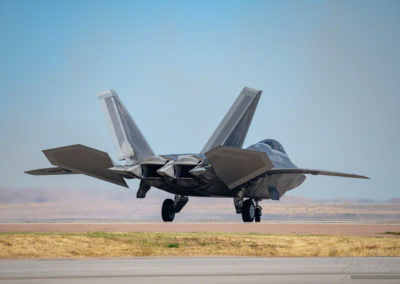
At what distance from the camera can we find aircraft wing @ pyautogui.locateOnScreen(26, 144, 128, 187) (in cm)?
3066

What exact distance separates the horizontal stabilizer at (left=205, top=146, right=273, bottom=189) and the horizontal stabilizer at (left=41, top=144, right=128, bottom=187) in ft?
18.2

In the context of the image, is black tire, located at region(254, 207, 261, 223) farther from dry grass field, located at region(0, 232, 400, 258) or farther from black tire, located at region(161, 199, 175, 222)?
dry grass field, located at region(0, 232, 400, 258)

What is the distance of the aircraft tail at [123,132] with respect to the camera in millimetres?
34375

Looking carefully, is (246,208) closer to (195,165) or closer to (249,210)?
(249,210)

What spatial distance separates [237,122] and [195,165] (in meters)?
3.72

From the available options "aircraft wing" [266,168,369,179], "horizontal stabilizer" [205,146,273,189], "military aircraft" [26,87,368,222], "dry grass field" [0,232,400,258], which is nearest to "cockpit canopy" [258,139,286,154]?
"military aircraft" [26,87,368,222]

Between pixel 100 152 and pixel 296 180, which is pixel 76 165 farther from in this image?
pixel 296 180

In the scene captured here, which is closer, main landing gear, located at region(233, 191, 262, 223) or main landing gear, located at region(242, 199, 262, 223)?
main landing gear, located at region(233, 191, 262, 223)

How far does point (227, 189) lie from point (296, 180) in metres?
5.91

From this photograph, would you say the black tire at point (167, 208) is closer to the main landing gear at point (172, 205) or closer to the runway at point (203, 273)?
the main landing gear at point (172, 205)

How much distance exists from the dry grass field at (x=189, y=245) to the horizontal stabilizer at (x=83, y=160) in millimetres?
3471

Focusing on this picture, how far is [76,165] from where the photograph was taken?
3250 centimetres

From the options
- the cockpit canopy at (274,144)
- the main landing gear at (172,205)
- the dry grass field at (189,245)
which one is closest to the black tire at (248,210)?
the main landing gear at (172,205)

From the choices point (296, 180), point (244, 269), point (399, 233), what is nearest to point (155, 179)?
point (296, 180)
